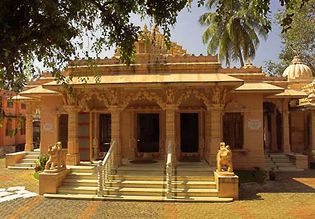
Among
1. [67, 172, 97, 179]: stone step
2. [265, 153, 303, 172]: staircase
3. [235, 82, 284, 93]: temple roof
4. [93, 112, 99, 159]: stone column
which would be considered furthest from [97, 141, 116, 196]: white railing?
[265, 153, 303, 172]: staircase

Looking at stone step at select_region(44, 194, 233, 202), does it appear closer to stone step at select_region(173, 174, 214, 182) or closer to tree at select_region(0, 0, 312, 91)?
stone step at select_region(173, 174, 214, 182)

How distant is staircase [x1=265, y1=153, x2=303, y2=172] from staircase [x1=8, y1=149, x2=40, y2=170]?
13.5 metres

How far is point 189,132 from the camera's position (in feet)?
55.4

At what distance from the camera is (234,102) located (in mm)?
17156

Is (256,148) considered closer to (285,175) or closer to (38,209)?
(285,175)

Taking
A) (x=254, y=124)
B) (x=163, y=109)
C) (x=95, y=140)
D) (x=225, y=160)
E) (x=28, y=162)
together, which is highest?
(x=163, y=109)

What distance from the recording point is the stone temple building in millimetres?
13453

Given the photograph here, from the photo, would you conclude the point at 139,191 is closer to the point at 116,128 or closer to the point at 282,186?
the point at 116,128

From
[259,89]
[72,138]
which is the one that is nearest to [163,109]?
[72,138]

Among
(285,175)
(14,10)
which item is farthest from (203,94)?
(14,10)

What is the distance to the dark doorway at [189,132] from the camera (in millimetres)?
16797

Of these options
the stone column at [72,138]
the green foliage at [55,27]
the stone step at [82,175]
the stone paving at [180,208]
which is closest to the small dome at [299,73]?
the stone paving at [180,208]

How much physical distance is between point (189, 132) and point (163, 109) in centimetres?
342

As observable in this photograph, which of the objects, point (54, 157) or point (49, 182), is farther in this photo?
point (54, 157)
